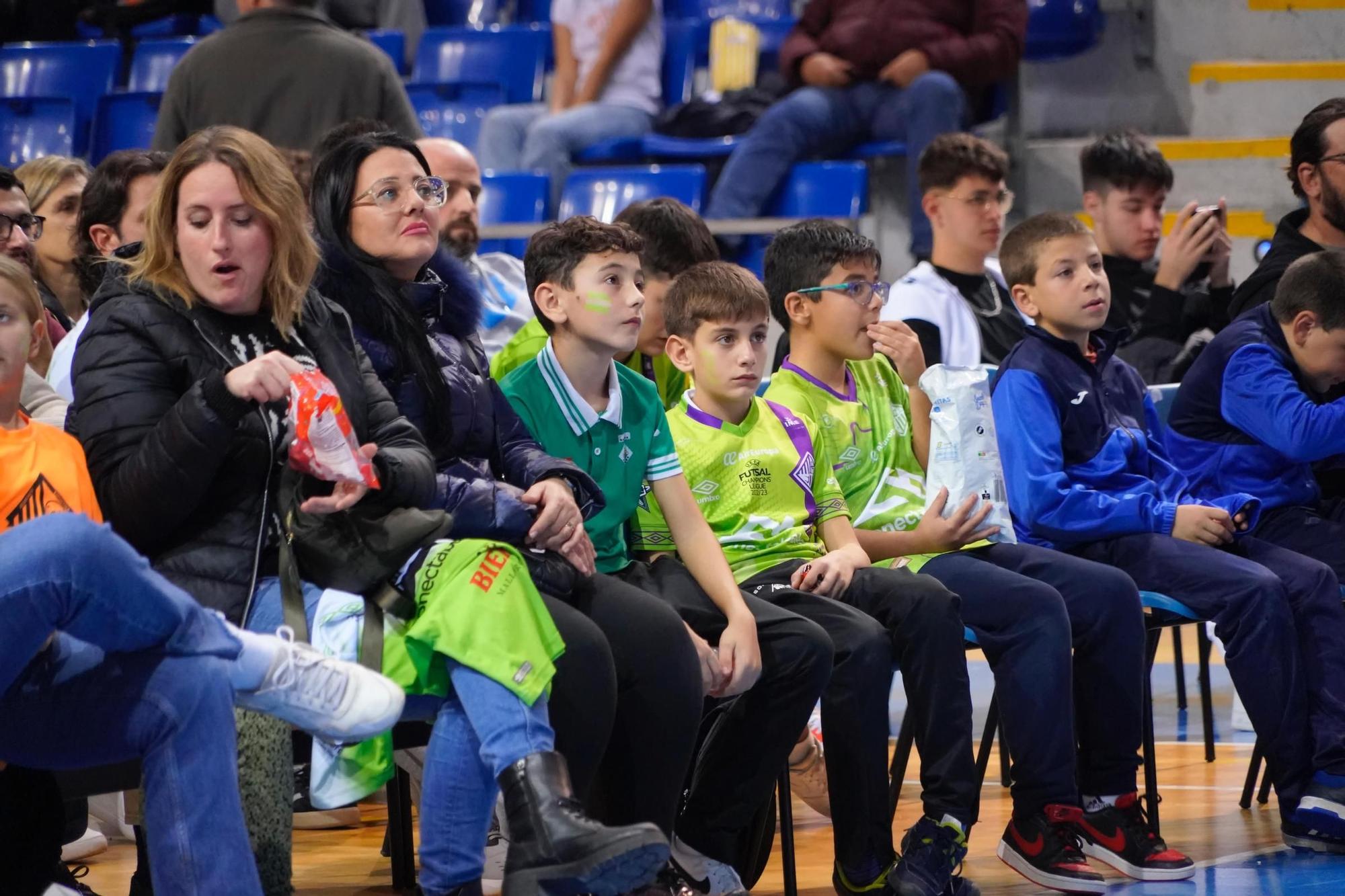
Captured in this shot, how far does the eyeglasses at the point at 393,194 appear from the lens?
320 cm

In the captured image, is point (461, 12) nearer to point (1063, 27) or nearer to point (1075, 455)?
point (1063, 27)

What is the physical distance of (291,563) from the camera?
2.77 meters

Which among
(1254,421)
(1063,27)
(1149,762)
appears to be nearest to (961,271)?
(1254,421)

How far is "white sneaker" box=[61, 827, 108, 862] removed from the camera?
381cm

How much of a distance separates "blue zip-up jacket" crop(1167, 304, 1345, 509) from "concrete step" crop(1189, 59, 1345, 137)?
359cm

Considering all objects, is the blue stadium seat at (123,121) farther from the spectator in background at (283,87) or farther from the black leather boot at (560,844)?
the black leather boot at (560,844)

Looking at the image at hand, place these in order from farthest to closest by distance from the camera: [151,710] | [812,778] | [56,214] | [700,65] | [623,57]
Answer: [700,65]
[623,57]
[56,214]
[812,778]
[151,710]

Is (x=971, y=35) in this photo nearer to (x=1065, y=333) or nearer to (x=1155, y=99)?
(x=1155, y=99)

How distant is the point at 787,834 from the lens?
130 inches

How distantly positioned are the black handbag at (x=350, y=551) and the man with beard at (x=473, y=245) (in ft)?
5.91

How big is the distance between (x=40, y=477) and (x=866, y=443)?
71.1 inches

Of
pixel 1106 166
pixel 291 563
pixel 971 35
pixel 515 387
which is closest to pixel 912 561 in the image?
pixel 515 387

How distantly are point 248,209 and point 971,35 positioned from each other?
460 cm

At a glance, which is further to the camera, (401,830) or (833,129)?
(833,129)
